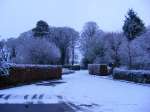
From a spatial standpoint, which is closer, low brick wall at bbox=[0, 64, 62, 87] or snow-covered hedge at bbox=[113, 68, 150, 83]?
low brick wall at bbox=[0, 64, 62, 87]

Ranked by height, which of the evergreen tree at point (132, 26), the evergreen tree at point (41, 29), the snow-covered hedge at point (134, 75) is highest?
the evergreen tree at point (41, 29)

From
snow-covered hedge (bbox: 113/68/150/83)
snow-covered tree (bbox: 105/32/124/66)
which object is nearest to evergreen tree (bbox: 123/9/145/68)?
snow-covered tree (bbox: 105/32/124/66)

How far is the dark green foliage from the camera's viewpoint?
174 feet

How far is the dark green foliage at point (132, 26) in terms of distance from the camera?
5303 cm

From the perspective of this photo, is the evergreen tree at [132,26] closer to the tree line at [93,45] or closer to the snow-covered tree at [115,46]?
the tree line at [93,45]

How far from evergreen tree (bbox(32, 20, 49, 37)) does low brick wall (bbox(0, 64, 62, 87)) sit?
39.7 meters

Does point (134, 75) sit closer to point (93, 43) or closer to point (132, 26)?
point (132, 26)

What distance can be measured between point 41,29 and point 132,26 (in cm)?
3045

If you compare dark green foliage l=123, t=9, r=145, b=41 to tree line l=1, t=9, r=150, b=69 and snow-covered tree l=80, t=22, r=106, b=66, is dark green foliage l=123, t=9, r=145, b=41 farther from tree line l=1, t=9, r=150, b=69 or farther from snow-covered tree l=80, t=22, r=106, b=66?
snow-covered tree l=80, t=22, r=106, b=66

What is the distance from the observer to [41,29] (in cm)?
7769

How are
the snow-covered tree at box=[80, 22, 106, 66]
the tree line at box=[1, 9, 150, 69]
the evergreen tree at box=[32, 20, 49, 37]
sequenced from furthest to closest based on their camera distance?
the evergreen tree at box=[32, 20, 49, 37], the snow-covered tree at box=[80, 22, 106, 66], the tree line at box=[1, 9, 150, 69]

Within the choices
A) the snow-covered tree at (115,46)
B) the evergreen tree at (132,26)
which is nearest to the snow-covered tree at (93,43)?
the snow-covered tree at (115,46)

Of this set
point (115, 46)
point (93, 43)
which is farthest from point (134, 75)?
point (93, 43)

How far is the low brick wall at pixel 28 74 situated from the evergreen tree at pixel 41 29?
130 ft
